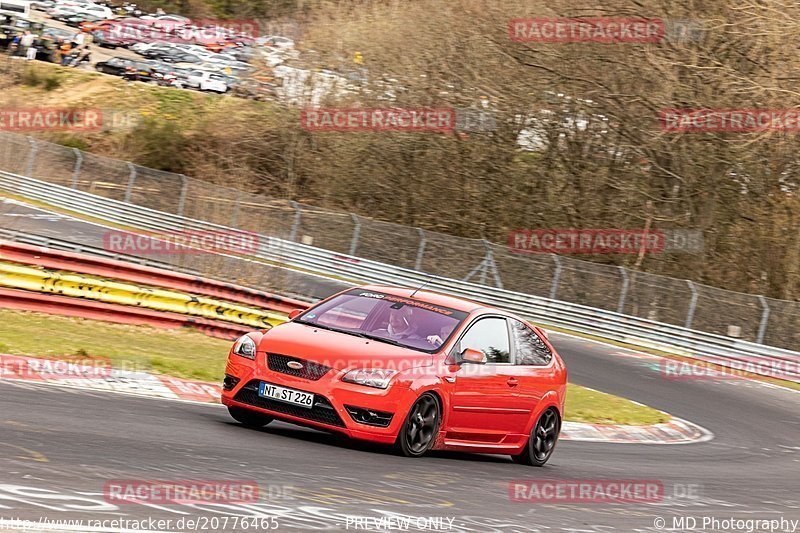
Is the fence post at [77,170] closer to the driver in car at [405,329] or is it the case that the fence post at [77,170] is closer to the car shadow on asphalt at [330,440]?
the car shadow on asphalt at [330,440]

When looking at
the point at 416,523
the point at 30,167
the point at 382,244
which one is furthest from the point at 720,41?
the point at 416,523

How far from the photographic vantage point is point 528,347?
11492 millimetres

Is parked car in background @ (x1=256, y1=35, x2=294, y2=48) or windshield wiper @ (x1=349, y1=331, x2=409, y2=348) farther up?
parked car in background @ (x1=256, y1=35, x2=294, y2=48)

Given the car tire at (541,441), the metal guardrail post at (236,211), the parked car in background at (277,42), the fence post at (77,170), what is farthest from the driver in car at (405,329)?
the parked car in background at (277,42)

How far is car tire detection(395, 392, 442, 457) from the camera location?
31.4 ft

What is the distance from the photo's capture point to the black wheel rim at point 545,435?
37.8 ft

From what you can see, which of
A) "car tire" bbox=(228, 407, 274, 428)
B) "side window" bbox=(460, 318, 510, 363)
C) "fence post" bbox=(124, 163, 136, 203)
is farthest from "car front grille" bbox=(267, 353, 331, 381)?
"fence post" bbox=(124, 163, 136, 203)

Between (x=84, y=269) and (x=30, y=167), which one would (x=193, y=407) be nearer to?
(x=84, y=269)

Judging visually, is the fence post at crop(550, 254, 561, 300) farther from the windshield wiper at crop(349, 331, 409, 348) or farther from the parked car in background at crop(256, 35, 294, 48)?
the windshield wiper at crop(349, 331, 409, 348)

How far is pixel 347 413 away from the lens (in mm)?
9359

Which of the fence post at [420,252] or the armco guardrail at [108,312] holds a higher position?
the armco guardrail at [108,312]

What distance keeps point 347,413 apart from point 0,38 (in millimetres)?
57465

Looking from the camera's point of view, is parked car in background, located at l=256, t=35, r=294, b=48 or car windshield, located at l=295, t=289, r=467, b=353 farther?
parked car in background, located at l=256, t=35, r=294, b=48

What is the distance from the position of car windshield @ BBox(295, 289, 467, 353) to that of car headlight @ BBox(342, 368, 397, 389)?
0.65 metres
